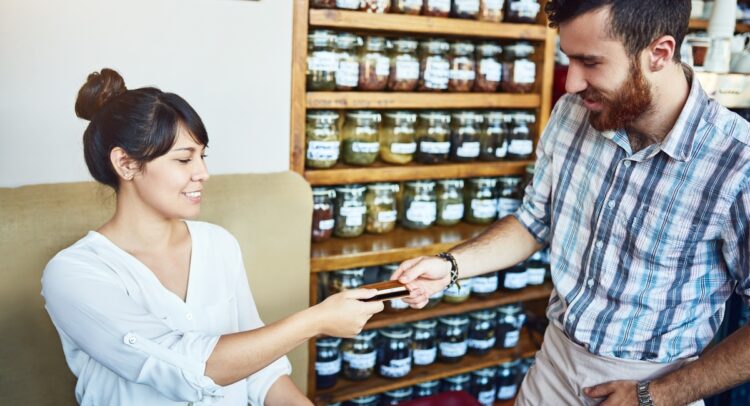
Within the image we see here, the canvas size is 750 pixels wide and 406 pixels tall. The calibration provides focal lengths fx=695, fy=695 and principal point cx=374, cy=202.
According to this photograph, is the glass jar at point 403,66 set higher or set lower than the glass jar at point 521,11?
lower

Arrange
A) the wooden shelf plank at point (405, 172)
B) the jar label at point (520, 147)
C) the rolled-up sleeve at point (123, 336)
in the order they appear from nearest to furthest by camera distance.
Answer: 1. the rolled-up sleeve at point (123, 336)
2. the wooden shelf plank at point (405, 172)
3. the jar label at point (520, 147)

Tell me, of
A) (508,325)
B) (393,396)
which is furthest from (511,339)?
(393,396)

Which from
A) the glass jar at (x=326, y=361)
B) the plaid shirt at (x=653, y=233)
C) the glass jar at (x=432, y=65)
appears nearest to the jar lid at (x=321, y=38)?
the glass jar at (x=432, y=65)

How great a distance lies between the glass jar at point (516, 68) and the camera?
2.29m

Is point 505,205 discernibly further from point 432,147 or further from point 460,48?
point 460,48

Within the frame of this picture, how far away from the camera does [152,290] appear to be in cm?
130

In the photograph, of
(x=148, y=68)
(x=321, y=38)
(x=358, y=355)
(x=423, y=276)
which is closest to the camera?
(x=423, y=276)

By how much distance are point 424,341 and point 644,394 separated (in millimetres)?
1025

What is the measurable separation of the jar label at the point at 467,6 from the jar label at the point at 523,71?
26 cm

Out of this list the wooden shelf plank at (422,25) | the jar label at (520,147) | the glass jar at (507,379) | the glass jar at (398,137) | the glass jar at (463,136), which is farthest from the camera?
the glass jar at (507,379)

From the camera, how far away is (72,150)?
5.24ft

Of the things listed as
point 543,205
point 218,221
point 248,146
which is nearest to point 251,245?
point 218,221

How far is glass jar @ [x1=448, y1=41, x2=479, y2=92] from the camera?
2191 millimetres

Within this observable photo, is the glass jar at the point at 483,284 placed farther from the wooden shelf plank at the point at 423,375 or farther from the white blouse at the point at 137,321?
the white blouse at the point at 137,321
